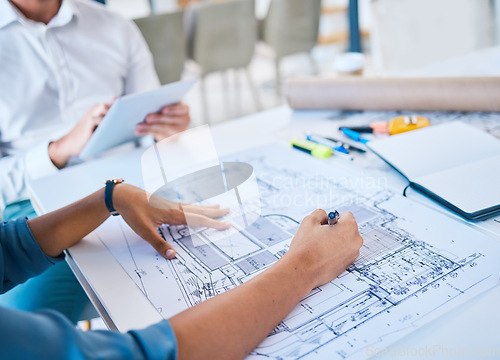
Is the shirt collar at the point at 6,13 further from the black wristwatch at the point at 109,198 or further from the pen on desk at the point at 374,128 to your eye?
the pen on desk at the point at 374,128

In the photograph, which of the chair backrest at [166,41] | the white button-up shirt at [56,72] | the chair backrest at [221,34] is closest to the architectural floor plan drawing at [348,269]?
the white button-up shirt at [56,72]

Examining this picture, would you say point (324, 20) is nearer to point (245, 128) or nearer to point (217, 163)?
point (245, 128)

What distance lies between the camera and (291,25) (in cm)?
326

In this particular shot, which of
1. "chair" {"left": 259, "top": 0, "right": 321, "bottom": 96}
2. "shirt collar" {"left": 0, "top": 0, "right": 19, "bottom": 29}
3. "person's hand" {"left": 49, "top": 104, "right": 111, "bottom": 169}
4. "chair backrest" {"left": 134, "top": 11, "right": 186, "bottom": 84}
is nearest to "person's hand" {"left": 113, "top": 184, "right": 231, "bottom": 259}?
"person's hand" {"left": 49, "top": 104, "right": 111, "bottom": 169}

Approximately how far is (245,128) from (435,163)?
56 centimetres

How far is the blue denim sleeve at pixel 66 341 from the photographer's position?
47 centimetres

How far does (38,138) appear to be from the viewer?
1489mm

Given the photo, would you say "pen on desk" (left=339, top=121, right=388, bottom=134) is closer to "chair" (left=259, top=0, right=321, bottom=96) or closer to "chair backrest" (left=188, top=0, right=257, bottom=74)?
"chair backrest" (left=188, top=0, right=257, bottom=74)

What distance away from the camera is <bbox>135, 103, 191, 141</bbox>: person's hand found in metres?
1.23

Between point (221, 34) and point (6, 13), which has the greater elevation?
point (6, 13)

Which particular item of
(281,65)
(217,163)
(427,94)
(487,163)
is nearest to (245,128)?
(217,163)

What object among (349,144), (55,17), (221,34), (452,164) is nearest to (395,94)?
(349,144)

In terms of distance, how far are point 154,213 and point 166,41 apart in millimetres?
2145

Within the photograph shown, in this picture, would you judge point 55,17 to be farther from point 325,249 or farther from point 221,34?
point 221,34
